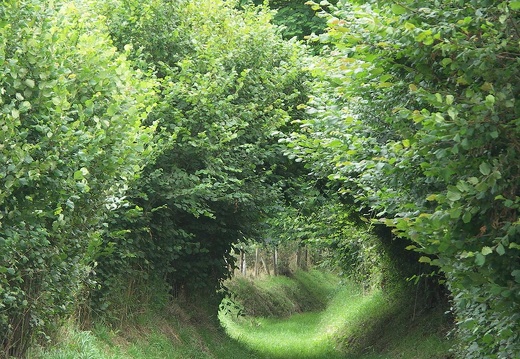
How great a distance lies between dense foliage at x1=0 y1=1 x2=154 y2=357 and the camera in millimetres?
7926

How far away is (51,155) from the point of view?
816 centimetres

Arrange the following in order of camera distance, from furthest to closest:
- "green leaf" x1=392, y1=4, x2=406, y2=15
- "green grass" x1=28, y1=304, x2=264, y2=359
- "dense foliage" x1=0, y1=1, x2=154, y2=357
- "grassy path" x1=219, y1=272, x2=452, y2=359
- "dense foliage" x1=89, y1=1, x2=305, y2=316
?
"grassy path" x1=219, y1=272, x2=452, y2=359
"dense foliage" x1=89, y1=1, x2=305, y2=316
"green grass" x1=28, y1=304, x2=264, y2=359
"dense foliage" x1=0, y1=1, x2=154, y2=357
"green leaf" x1=392, y1=4, x2=406, y2=15

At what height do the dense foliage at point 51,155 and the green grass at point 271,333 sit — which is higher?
the dense foliage at point 51,155

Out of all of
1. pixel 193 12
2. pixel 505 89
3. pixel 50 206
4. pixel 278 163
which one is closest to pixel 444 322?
pixel 278 163

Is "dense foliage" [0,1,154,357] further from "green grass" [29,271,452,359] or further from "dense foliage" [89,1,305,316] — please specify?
"dense foliage" [89,1,305,316]

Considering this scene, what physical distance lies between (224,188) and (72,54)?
6.76 m

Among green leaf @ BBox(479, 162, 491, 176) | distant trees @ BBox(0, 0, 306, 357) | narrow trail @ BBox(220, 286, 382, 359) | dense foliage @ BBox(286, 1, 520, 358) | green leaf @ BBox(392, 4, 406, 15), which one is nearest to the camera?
green leaf @ BBox(479, 162, 491, 176)

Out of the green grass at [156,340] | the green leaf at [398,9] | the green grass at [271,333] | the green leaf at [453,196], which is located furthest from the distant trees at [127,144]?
the green leaf at [453,196]

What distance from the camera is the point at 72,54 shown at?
9.43m

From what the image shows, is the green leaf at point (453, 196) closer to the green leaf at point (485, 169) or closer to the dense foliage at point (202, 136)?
the green leaf at point (485, 169)

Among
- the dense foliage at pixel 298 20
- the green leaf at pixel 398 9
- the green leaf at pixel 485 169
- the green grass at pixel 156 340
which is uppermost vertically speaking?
the dense foliage at pixel 298 20

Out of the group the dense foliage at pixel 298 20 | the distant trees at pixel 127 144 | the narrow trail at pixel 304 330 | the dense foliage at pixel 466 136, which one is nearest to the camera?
the dense foliage at pixel 466 136

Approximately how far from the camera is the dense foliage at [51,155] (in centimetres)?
793

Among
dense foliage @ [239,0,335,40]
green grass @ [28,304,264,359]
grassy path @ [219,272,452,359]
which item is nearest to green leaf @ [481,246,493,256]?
green grass @ [28,304,264,359]
